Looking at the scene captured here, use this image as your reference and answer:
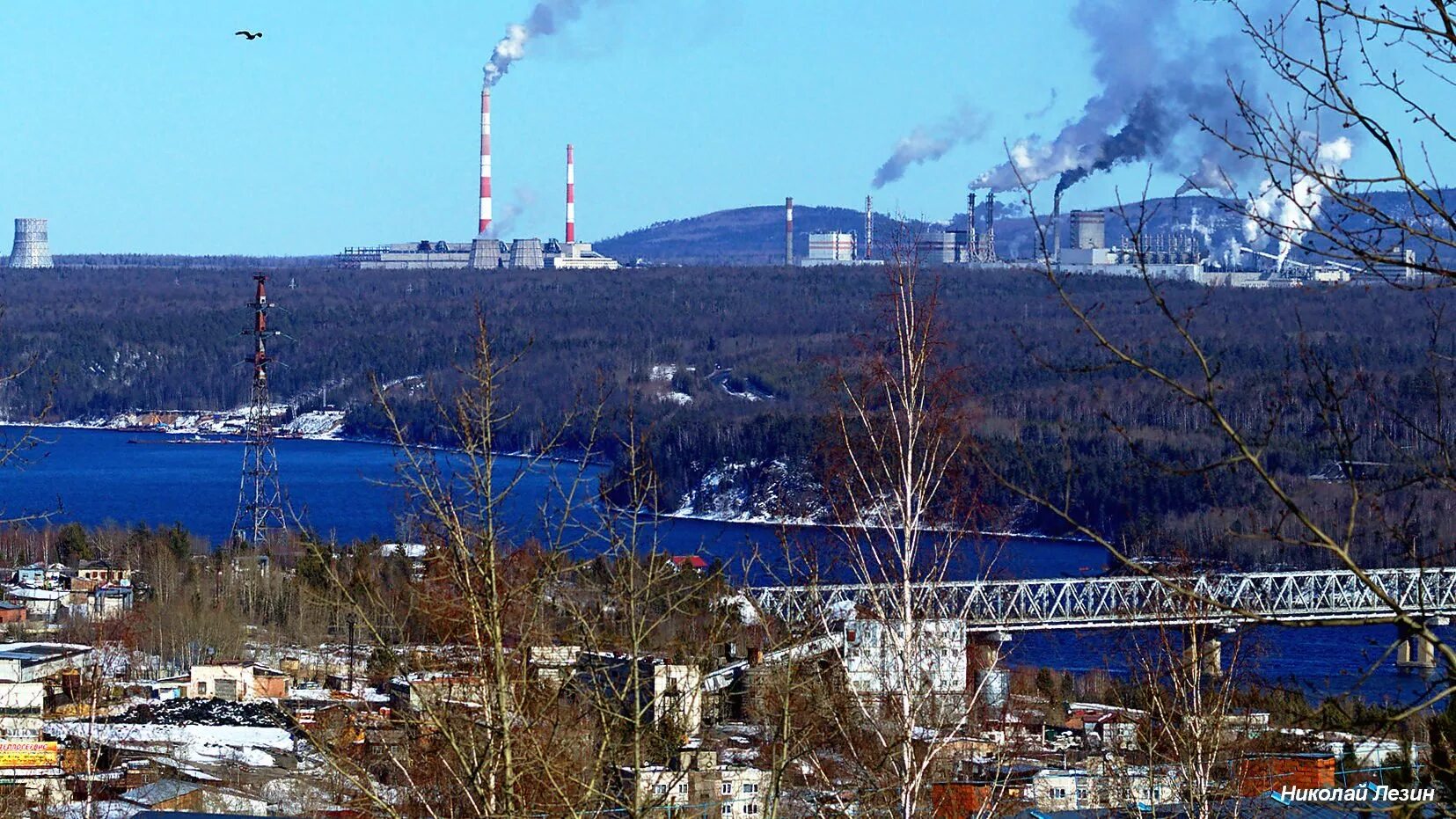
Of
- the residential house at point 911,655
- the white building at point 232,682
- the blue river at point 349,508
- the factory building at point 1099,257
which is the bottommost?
the blue river at point 349,508

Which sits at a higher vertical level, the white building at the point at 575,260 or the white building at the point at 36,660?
the white building at the point at 575,260

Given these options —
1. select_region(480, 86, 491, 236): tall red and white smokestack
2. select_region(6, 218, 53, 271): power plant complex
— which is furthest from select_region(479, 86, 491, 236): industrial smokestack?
select_region(6, 218, 53, 271): power plant complex

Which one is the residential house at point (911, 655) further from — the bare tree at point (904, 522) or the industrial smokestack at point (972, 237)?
the industrial smokestack at point (972, 237)

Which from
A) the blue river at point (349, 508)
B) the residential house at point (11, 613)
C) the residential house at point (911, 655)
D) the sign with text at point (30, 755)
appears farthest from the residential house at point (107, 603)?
the residential house at point (911, 655)

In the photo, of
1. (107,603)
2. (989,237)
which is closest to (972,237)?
(989,237)

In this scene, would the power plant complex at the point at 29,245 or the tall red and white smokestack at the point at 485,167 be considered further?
the power plant complex at the point at 29,245

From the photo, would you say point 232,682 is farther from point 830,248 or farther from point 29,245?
point 29,245

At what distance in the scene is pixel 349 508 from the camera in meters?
27.1

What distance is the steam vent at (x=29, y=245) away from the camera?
7481 cm

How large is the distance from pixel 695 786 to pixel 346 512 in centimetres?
2079

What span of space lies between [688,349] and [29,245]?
124 ft

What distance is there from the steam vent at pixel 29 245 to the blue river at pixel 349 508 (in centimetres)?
2887

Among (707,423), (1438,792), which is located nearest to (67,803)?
(1438,792)

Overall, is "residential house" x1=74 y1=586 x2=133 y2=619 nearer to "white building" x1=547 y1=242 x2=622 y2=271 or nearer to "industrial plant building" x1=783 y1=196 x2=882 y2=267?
"white building" x1=547 y1=242 x2=622 y2=271
